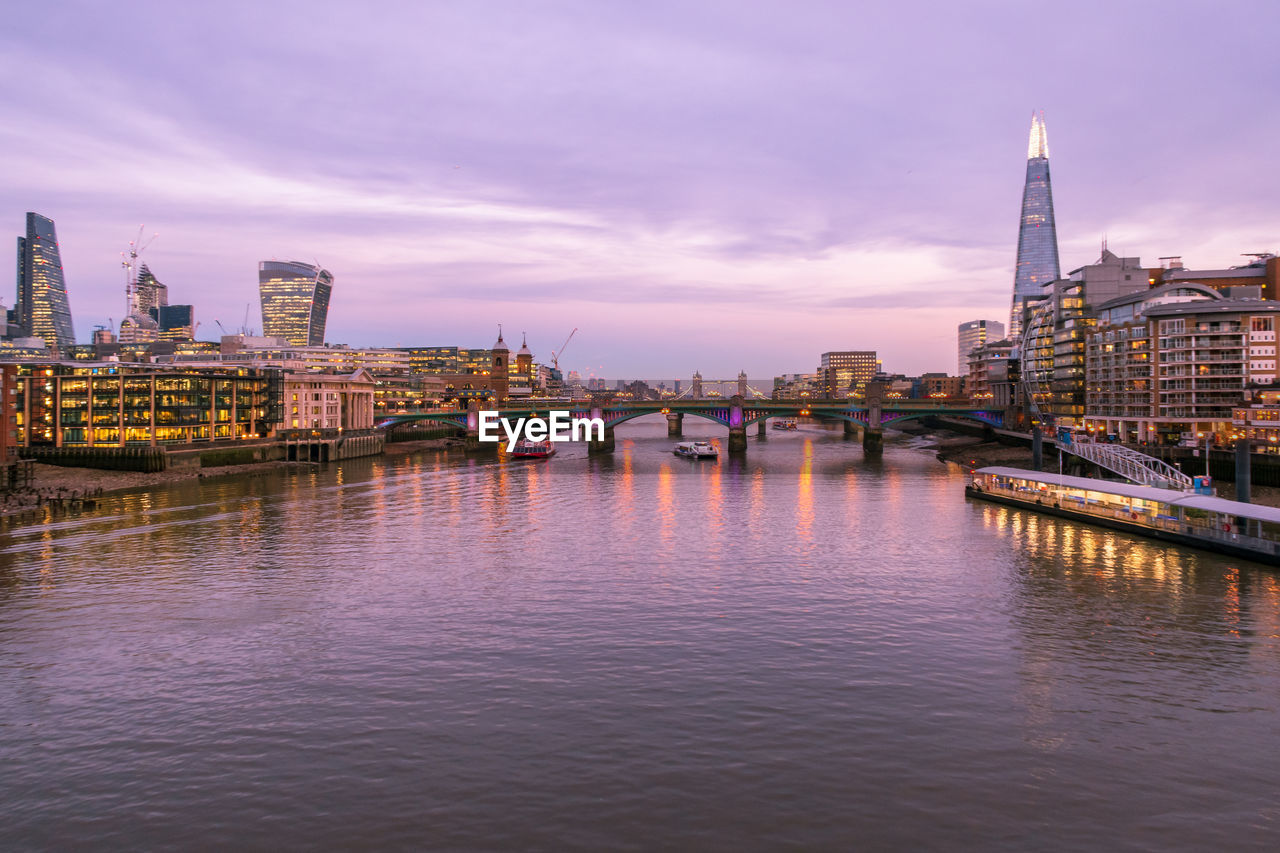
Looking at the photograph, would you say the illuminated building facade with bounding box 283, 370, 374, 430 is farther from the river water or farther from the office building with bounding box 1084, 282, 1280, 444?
the office building with bounding box 1084, 282, 1280, 444

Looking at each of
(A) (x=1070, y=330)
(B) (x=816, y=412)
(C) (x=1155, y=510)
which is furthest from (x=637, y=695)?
(A) (x=1070, y=330)

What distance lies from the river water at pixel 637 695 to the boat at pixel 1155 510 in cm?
177

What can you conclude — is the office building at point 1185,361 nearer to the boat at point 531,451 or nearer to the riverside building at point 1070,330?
the riverside building at point 1070,330

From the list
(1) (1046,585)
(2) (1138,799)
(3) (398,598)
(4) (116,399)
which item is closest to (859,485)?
(1) (1046,585)

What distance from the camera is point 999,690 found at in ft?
85.1

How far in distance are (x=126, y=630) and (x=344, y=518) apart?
3195 centimetres

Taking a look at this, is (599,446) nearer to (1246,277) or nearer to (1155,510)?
(1155,510)

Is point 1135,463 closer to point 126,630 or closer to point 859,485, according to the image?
point 859,485

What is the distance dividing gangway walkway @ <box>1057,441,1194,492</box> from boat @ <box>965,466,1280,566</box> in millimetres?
6804

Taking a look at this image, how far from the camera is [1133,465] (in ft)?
234

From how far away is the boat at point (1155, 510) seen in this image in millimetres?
46125

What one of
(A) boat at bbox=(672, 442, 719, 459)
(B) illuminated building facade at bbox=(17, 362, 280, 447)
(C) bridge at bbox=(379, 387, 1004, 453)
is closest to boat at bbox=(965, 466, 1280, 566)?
(A) boat at bbox=(672, 442, 719, 459)

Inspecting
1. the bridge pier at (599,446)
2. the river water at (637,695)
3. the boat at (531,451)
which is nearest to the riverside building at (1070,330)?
the bridge pier at (599,446)

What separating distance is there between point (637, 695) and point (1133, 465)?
6396cm
